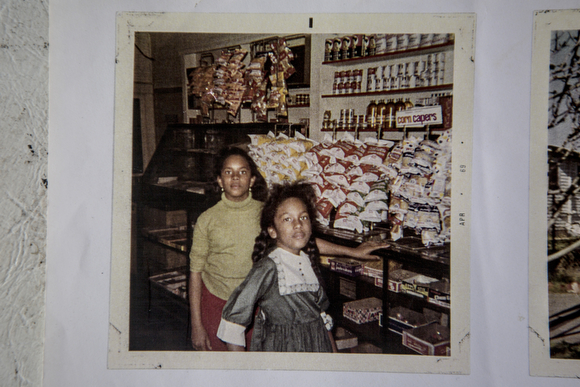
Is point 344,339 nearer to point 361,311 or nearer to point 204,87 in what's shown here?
point 361,311

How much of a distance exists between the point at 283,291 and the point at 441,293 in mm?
325

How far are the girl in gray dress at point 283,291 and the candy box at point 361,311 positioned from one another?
44 millimetres

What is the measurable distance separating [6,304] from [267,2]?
0.82 metres

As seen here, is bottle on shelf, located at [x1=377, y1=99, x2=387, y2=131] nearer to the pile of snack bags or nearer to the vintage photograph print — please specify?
the pile of snack bags

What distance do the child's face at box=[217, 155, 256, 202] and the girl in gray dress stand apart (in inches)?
2.2

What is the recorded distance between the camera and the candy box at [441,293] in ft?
2.19

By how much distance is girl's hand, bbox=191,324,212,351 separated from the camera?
0.68 meters

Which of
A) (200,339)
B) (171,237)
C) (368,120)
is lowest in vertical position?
(200,339)

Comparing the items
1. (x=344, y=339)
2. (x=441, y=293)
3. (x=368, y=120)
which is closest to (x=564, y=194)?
(x=441, y=293)

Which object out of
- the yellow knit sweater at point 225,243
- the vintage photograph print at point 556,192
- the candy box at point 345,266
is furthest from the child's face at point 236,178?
the vintage photograph print at point 556,192

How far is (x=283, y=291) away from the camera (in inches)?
26.8

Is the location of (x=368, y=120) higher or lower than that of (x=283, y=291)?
higher

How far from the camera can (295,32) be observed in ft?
2.20

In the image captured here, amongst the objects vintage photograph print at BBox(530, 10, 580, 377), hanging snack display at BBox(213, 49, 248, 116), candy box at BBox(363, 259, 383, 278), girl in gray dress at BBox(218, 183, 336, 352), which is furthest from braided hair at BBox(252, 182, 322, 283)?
vintage photograph print at BBox(530, 10, 580, 377)
